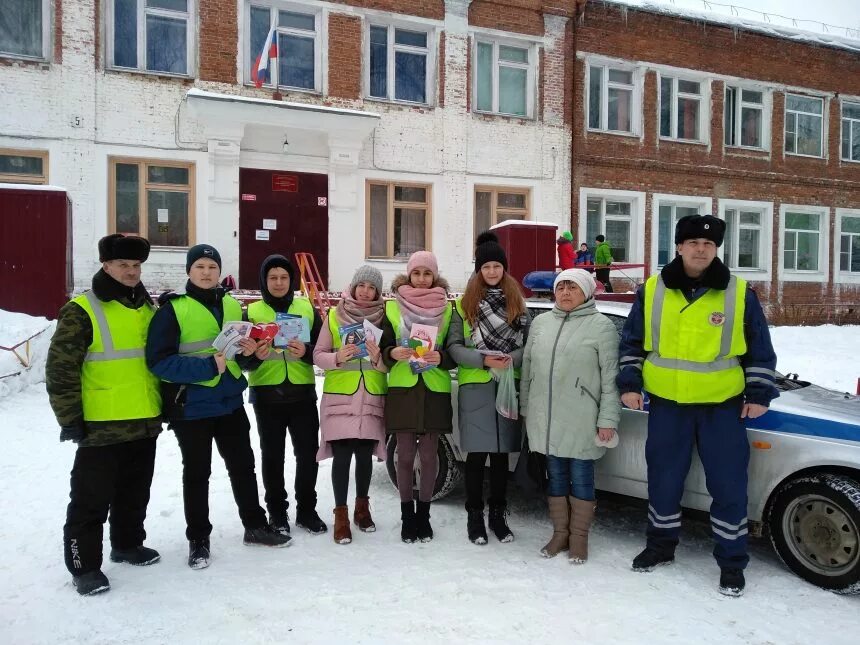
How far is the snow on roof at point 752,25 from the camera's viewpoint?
15992 mm

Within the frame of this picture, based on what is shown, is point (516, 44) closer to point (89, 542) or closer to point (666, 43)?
point (666, 43)

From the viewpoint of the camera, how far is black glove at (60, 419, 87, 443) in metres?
3.47

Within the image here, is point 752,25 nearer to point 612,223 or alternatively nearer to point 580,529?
point 612,223

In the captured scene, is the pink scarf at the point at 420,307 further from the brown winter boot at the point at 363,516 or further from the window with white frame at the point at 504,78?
the window with white frame at the point at 504,78

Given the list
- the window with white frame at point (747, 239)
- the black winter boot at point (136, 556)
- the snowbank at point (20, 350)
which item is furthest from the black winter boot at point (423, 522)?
the window with white frame at point (747, 239)

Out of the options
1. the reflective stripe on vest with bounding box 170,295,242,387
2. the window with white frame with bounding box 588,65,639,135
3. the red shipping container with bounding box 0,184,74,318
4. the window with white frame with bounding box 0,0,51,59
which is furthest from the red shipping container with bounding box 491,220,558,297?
the window with white frame with bounding box 0,0,51,59

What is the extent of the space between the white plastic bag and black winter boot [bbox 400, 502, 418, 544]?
89 cm

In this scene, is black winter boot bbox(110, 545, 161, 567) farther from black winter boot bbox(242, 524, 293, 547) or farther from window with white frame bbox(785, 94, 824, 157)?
window with white frame bbox(785, 94, 824, 157)

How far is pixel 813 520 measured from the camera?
3.65m

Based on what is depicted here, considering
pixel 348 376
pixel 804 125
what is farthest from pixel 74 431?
pixel 804 125

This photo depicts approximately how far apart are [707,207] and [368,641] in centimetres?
1679

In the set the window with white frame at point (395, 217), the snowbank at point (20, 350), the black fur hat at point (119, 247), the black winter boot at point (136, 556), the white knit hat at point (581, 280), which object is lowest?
the black winter boot at point (136, 556)

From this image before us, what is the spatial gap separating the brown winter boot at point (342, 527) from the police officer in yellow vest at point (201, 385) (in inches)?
13.9

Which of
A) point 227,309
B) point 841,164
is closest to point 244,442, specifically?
point 227,309
